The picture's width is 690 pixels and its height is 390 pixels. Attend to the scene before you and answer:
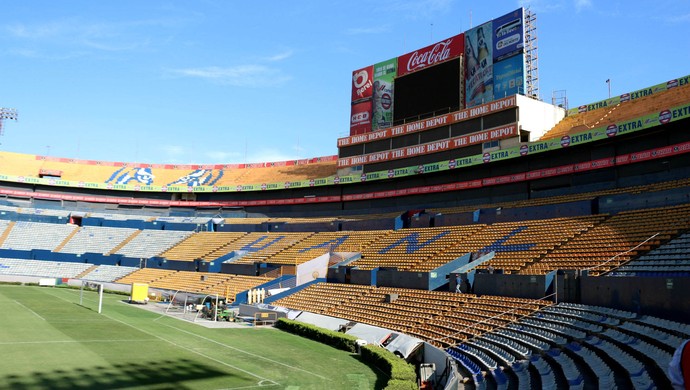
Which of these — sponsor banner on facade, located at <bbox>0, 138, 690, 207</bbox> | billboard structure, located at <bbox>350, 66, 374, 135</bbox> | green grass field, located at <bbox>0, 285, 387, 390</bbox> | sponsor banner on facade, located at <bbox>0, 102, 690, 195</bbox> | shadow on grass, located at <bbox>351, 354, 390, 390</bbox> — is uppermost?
billboard structure, located at <bbox>350, 66, 374, 135</bbox>

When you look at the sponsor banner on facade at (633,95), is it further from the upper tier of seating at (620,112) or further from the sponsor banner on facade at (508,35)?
the sponsor banner on facade at (508,35)

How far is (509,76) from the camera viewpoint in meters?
37.8

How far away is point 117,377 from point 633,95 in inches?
1488

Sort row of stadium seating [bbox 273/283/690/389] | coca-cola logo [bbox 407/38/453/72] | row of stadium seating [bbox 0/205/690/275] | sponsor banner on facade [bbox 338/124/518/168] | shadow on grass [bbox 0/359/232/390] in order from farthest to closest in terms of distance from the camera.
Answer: coca-cola logo [bbox 407/38/453/72] → sponsor banner on facade [bbox 338/124/518/168] → row of stadium seating [bbox 0/205/690/275] → shadow on grass [bbox 0/359/232/390] → row of stadium seating [bbox 273/283/690/389]

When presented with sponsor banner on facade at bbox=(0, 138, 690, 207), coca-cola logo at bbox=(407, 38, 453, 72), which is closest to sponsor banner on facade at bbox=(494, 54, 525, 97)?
coca-cola logo at bbox=(407, 38, 453, 72)

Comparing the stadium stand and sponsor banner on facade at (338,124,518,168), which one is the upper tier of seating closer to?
the stadium stand

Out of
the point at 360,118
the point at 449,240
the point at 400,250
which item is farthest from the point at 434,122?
the point at 400,250

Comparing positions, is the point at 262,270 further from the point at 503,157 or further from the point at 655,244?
the point at 655,244

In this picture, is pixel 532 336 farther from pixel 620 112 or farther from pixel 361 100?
pixel 361 100

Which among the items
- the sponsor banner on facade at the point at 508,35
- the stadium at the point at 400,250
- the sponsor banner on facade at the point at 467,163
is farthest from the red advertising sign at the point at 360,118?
the sponsor banner on facade at the point at 508,35

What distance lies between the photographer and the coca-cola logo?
139 ft

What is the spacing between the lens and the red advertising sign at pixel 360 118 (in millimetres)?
48312

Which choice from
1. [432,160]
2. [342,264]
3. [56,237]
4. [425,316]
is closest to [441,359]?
[425,316]

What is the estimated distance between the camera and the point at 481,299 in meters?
25.4
